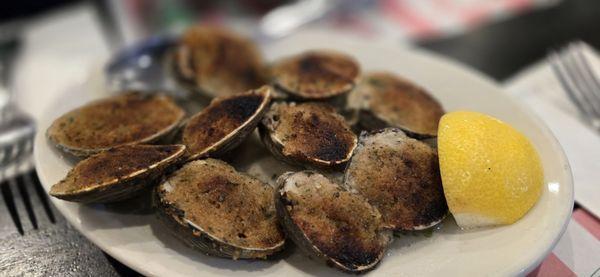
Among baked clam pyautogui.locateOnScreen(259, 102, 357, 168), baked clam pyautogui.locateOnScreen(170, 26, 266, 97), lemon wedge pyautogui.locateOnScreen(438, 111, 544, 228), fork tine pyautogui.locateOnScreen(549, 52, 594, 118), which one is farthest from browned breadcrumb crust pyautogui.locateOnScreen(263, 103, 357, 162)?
fork tine pyautogui.locateOnScreen(549, 52, 594, 118)

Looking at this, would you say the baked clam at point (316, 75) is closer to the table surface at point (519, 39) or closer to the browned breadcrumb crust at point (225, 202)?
the browned breadcrumb crust at point (225, 202)

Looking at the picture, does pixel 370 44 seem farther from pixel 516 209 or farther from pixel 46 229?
pixel 46 229

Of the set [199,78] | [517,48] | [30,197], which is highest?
[199,78]

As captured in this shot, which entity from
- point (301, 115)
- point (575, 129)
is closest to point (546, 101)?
point (575, 129)

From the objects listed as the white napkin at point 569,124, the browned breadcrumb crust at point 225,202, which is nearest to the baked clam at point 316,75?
the browned breadcrumb crust at point 225,202

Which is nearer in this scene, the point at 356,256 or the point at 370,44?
the point at 356,256

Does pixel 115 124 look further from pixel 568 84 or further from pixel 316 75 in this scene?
pixel 568 84
